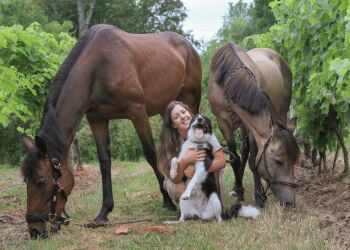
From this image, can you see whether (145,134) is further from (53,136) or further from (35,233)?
(35,233)

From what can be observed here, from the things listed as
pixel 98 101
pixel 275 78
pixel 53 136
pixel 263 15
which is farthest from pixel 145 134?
pixel 263 15

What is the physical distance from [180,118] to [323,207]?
1.97 m

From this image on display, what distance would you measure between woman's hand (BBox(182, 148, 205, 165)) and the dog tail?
25.2 inches

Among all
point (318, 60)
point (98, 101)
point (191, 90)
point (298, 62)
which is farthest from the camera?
point (298, 62)

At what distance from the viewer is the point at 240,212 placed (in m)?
5.18

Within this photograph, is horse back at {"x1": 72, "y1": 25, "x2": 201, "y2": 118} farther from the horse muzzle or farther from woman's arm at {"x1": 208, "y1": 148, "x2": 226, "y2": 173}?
the horse muzzle

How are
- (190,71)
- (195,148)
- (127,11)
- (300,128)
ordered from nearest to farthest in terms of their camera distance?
(195,148), (190,71), (300,128), (127,11)

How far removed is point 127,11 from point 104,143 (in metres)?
27.9

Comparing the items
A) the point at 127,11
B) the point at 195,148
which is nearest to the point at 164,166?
the point at 195,148

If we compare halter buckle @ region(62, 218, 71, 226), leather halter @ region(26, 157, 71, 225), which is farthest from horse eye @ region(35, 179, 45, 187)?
halter buckle @ region(62, 218, 71, 226)

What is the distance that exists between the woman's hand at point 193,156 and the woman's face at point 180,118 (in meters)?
0.38

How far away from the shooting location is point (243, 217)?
5.18 meters

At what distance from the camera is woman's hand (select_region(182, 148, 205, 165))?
17.1 feet

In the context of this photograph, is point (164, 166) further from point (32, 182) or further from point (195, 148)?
point (32, 182)
